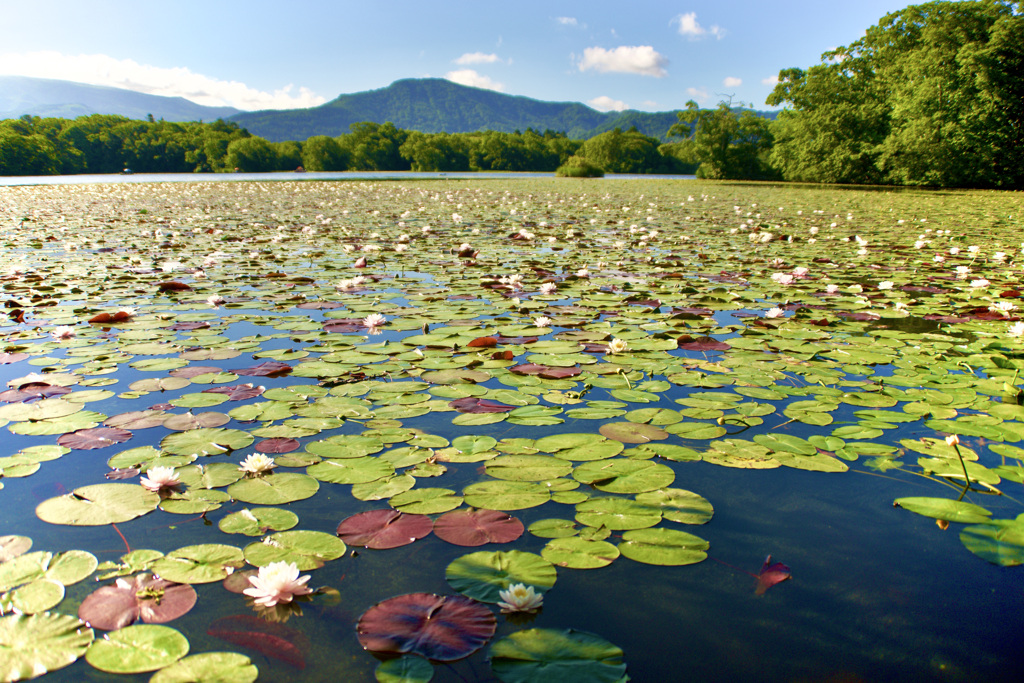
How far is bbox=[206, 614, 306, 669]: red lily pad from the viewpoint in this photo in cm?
88

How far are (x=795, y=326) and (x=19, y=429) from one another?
324 centimetres

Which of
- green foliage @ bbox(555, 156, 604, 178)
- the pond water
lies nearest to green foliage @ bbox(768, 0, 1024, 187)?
green foliage @ bbox(555, 156, 604, 178)

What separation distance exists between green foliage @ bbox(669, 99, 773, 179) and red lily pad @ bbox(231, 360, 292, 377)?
29550mm

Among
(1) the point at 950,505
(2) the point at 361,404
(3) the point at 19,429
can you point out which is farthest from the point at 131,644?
(1) the point at 950,505

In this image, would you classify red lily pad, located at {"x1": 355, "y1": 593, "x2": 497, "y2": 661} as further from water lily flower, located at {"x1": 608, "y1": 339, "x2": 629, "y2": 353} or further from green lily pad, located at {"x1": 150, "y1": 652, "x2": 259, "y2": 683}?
water lily flower, located at {"x1": 608, "y1": 339, "x2": 629, "y2": 353}

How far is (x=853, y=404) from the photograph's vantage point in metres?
1.88

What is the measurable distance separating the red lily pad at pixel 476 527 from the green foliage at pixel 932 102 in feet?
76.9

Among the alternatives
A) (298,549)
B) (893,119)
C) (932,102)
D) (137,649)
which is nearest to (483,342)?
(298,549)

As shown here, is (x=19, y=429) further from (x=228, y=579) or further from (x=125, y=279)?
(x=125, y=279)

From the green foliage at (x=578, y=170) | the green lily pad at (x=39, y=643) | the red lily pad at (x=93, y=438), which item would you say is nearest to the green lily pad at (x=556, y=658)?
the green lily pad at (x=39, y=643)

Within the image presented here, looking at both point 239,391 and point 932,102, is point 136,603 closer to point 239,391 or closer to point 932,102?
point 239,391

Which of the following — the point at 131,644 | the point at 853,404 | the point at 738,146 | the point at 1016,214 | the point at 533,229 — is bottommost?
the point at 131,644

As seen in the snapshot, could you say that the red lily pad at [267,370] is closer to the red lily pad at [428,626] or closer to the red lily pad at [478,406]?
the red lily pad at [478,406]

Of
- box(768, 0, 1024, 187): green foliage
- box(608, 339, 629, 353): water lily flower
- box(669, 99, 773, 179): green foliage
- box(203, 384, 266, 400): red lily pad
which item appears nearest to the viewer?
box(203, 384, 266, 400): red lily pad
